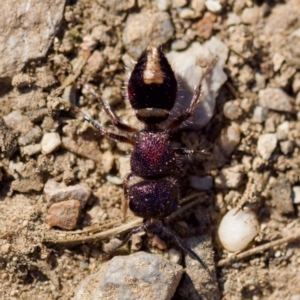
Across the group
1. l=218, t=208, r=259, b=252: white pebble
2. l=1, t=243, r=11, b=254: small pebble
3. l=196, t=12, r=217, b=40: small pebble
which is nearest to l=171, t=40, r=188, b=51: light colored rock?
l=196, t=12, r=217, b=40: small pebble

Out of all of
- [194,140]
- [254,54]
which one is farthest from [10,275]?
[254,54]

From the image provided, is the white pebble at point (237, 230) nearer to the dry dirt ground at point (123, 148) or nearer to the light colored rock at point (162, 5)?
the dry dirt ground at point (123, 148)

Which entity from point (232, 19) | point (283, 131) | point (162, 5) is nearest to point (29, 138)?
point (162, 5)

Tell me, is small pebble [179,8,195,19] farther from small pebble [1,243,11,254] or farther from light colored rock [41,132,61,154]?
small pebble [1,243,11,254]

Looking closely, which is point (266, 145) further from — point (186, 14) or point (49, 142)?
point (49, 142)

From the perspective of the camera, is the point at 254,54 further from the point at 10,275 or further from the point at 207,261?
the point at 10,275
